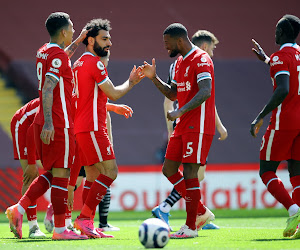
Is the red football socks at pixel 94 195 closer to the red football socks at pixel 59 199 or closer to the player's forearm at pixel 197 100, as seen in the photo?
the red football socks at pixel 59 199

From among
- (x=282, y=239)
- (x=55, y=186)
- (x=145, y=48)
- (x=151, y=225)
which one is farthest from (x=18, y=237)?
(x=145, y=48)

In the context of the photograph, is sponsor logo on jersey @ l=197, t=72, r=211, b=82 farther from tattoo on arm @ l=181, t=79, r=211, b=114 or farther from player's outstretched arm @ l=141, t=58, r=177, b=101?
player's outstretched arm @ l=141, t=58, r=177, b=101

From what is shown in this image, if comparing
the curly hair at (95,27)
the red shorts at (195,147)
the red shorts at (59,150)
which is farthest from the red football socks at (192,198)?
the curly hair at (95,27)

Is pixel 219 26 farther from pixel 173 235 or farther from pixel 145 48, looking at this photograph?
pixel 173 235

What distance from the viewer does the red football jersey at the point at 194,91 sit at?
6.86 metres

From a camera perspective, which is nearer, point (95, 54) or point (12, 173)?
point (95, 54)

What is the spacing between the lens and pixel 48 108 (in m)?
6.61

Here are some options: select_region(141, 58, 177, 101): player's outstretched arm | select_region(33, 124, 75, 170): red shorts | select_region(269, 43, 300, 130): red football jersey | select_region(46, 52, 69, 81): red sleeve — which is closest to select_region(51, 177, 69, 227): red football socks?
select_region(33, 124, 75, 170): red shorts

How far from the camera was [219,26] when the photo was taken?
2100 cm

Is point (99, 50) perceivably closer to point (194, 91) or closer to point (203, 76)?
point (194, 91)

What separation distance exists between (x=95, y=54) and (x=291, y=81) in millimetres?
2174

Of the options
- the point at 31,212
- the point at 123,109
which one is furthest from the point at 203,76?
the point at 31,212

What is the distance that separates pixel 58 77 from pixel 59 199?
4.06 feet

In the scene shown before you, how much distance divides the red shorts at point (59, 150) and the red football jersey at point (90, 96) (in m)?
0.34
